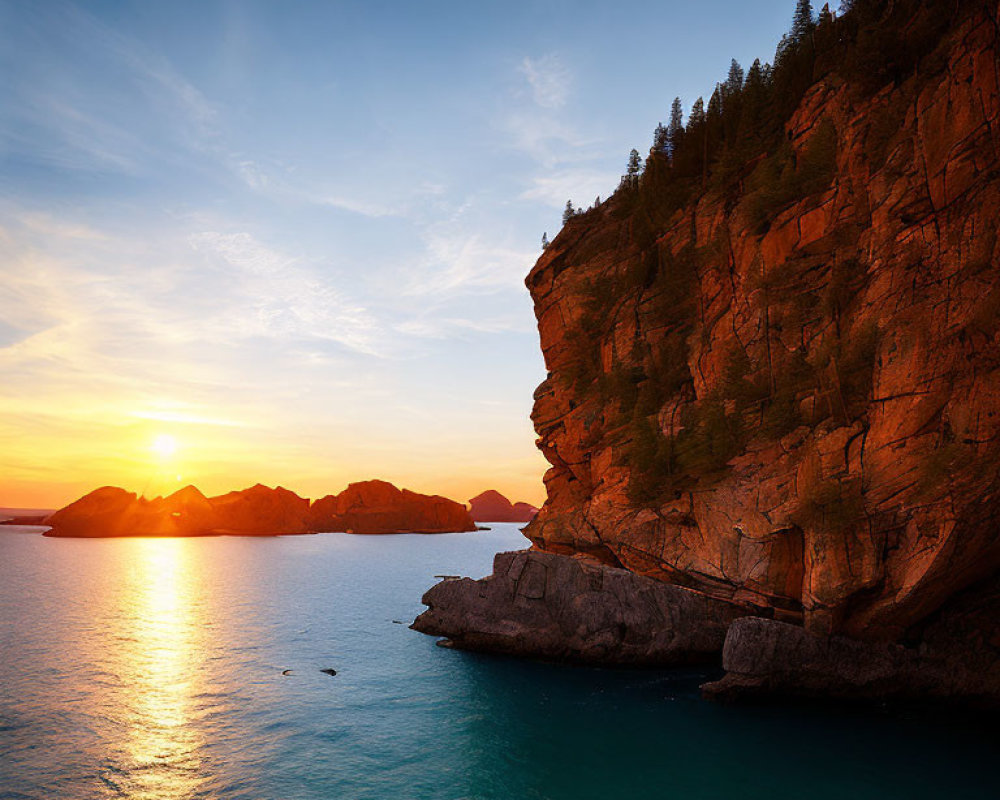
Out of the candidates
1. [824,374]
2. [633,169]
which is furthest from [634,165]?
[824,374]

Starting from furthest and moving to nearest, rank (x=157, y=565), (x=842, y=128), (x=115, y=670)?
(x=157, y=565) → (x=115, y=670) → (x=842, y=128)

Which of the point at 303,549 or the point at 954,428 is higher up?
the point at 954,428

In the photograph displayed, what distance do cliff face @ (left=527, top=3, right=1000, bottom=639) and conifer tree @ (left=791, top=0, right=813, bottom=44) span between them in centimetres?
1231

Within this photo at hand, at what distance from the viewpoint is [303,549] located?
147 meters

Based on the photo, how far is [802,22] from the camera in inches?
1740

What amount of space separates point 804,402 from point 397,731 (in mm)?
30083

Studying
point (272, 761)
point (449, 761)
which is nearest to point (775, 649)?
point (449, 761)

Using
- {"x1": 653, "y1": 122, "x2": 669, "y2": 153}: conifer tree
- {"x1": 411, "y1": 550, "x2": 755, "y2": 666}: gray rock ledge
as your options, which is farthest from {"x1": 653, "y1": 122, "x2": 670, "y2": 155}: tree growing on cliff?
{"x1": 411, "y1": 550, "x2": 755, "y2": 666}: gray rock ledge

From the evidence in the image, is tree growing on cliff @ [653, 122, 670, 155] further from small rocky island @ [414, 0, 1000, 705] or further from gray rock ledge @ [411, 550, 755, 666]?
gray rock ledge @ [411, 550, 755, 666]

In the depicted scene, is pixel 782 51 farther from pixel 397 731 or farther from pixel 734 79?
pixel 397 731

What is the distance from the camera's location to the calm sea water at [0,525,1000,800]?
70.7 feet

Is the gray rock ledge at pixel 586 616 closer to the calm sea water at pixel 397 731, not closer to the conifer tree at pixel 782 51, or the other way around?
the calm sea water at pixel 397 731

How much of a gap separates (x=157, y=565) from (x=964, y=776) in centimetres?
12354

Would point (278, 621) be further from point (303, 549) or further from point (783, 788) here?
point (303, 549)
